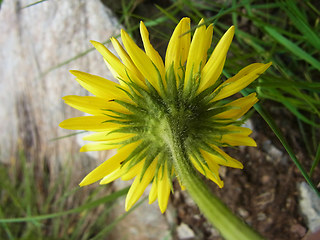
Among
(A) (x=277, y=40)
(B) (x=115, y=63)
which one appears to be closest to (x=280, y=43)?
(A) (x=277, y=40)

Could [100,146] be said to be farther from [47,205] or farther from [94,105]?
[47,205]

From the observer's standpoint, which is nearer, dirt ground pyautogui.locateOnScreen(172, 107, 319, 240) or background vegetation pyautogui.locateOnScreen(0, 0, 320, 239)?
background vegetation pyautogui.locateOnScreen(0, 0, 320, 239)

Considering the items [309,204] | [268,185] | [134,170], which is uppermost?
[134,170]

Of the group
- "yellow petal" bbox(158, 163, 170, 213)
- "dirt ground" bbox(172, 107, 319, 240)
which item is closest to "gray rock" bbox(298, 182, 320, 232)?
"dirt ground" bbox(172, 107, 319, 240)

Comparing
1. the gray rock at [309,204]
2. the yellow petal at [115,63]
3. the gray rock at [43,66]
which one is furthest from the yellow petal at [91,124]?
the gray rock at [309,204]

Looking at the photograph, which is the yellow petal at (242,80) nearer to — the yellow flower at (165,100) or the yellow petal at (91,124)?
the yellow flower at (165,100)

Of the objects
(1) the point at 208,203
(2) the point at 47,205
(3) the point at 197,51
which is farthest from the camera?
(2) the point at 47,205

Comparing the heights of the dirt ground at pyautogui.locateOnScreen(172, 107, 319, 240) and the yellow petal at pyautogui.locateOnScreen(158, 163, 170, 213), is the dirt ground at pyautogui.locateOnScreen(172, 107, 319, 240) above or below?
below

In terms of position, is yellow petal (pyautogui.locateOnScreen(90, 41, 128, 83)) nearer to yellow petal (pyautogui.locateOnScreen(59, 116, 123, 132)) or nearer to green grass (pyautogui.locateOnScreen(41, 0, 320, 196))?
yellow petal (pyautogui.locateOnScreen(59, 116, 123, 132))

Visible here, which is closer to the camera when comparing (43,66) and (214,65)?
(214,65)
